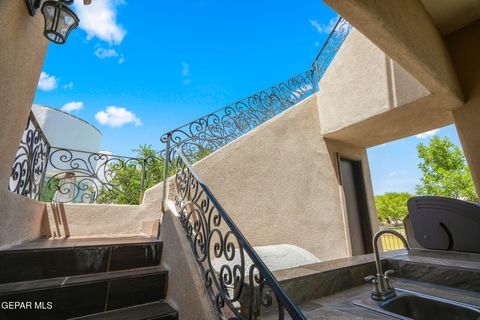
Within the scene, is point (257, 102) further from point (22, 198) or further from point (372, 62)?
point (22, 198)

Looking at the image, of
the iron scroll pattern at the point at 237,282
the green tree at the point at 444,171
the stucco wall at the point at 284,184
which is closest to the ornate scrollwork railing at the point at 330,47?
the stucco wall at the point at 284,184

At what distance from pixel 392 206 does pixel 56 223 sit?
21.1 m

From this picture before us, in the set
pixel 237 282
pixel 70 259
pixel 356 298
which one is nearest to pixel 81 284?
pixel 70 259

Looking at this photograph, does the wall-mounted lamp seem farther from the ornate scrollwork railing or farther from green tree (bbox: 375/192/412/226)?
green tree (bbox: 375/192/412/226)

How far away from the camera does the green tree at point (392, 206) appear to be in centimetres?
1658

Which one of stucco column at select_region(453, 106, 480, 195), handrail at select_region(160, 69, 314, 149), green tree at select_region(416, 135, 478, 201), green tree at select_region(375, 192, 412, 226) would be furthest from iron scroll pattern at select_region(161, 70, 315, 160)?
green tree at select_region(375, 192, 412, 226)

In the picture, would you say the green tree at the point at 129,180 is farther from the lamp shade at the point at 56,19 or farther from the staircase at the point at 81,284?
the lamp shade at the point at 56,19

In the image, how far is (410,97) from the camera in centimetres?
281

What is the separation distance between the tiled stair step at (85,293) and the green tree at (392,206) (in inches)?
789

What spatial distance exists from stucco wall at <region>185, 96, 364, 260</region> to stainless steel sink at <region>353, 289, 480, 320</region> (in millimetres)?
1835

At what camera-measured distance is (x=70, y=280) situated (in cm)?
142

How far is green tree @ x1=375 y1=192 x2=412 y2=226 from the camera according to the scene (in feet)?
54.4

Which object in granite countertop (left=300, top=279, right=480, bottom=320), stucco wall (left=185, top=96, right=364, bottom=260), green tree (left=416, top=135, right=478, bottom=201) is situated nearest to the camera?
granite countertop (left=300, top=279, right=480, bottom=320)

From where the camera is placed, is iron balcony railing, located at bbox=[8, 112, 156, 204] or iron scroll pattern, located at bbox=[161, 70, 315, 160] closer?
iron balcony railing, located at bbox=[8, 112, 156, 204]
